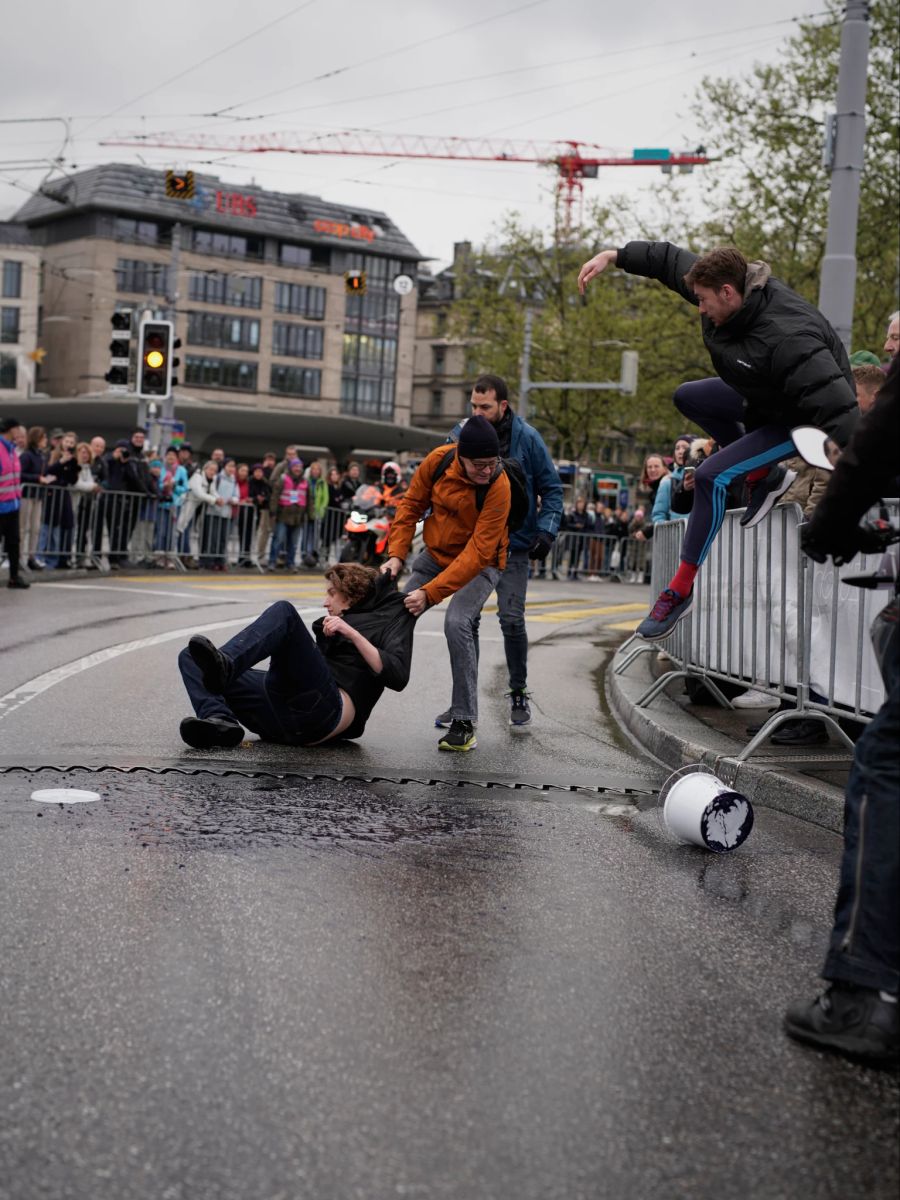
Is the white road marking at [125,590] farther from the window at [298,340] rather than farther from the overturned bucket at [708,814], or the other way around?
the window at [298,340]

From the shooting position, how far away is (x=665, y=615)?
759 cm

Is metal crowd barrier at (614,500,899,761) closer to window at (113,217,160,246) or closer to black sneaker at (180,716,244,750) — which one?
black sneaker at (180,716,244,750)

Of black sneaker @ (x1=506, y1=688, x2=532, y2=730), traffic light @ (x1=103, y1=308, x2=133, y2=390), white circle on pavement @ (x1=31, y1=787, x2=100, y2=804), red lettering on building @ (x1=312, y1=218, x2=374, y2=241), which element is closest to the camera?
white circle on pavement @ (x1=31, y1=787, x2=100, y2=804)

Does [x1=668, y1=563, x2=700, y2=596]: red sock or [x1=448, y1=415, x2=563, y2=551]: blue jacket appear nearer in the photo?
[x1=668, y1=563, x2=700, y2=596]: red sock

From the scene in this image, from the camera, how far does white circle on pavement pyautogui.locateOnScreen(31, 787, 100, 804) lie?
5.68 metres

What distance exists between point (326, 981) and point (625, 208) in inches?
1684

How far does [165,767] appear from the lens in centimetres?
654

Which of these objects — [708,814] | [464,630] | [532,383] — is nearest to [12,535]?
[464,630]

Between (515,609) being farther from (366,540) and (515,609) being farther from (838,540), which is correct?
(366,540)

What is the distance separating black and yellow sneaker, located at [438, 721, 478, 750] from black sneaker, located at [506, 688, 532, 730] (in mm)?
973

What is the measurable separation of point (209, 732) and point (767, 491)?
9.53 ft

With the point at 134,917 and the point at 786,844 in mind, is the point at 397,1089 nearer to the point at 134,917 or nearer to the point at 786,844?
the point at 134,917

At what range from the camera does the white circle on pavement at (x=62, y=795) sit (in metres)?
5.68

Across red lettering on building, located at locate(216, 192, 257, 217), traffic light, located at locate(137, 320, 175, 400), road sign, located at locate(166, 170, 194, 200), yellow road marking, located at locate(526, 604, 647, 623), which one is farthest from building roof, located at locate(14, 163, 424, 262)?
yellow road marking, located at locate(526, 604, 647, 623)
